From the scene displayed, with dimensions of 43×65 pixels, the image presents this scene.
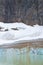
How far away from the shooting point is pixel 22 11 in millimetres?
3686

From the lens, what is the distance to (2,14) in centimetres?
369

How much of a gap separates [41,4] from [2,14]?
33.4 inches

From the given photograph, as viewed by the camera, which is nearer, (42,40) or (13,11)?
(42,40)

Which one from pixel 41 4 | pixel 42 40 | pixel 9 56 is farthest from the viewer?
pixel 41 4

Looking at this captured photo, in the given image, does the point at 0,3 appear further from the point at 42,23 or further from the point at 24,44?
the point at 24,44

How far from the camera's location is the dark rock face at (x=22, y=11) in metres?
3.55

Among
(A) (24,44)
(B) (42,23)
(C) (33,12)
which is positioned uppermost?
(A) (24,44)

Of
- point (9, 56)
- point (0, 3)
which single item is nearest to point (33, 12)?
point (0, 3)

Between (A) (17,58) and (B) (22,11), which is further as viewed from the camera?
(B) (22,11)

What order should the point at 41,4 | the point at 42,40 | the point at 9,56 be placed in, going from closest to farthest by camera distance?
the point at 42,40 → the point at 9,56 → the point at 41,4

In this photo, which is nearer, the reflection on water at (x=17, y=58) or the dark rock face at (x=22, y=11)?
the reflection on water at (x=17, y=58)

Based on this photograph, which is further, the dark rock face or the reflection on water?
the dark rock face

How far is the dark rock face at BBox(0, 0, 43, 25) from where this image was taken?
11.7 ft

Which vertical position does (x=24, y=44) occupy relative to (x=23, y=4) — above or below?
above
